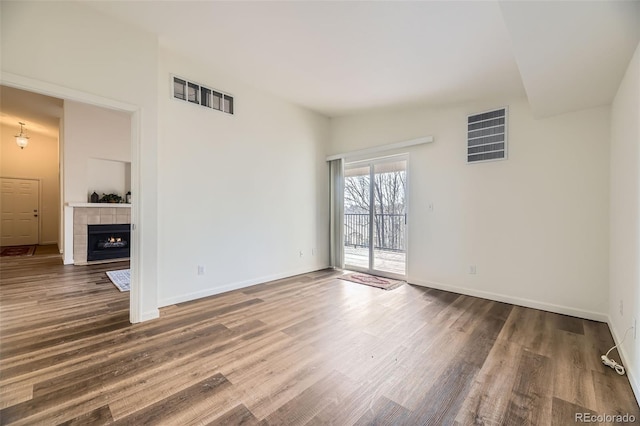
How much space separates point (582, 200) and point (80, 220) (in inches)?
331

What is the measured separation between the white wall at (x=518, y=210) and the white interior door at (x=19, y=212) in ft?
33.2

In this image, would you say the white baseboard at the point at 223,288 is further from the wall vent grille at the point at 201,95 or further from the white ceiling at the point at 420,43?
the white ceiling at the point at 420,43

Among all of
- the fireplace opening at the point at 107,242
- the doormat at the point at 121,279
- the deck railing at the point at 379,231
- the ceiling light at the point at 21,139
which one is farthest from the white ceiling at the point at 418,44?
the ceiling light at the point at 21,139

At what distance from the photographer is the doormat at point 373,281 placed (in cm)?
409

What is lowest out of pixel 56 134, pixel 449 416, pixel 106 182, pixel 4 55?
pixel 449 416

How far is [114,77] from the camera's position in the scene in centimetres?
255

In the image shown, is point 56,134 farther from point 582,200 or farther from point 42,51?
point 582,200

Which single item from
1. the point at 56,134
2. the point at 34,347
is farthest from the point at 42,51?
the point at 56,134

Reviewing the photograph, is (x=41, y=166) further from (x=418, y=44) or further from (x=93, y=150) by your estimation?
(x=418, y=44)

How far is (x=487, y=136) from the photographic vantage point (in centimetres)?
357

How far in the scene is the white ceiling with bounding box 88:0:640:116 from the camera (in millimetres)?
1739

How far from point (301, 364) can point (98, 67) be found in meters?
3.23

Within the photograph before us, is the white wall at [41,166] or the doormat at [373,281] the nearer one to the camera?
the doormat at [373,281]

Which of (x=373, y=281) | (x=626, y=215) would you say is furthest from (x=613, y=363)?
(x=373, y=281)
